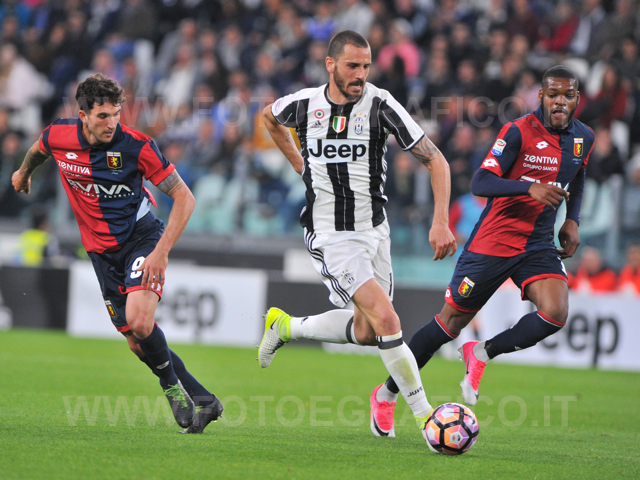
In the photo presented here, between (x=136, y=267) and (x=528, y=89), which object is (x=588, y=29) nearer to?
(x=528, y=89)

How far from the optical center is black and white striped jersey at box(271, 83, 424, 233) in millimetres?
5352

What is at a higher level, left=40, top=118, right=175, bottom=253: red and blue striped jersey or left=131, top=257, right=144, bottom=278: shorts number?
left=40, top=118, right=175, bottom=253: red and blue striped jersey

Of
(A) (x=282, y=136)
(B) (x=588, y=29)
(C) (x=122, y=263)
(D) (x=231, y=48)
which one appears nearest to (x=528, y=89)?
(B) (x=588, y=29)

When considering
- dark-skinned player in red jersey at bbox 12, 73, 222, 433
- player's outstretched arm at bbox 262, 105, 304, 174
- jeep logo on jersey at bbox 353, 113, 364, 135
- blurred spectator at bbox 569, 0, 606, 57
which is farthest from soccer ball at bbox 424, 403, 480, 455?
blurred spectator at bbox 569, 0, 606, 57

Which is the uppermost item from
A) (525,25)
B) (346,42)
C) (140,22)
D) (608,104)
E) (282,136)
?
(140,22)

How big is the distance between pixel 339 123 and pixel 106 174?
152 centimetres

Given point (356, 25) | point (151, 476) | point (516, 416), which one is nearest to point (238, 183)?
point (356, 25)

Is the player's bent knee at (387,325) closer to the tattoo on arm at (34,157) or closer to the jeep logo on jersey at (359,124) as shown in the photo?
the jeep logo on jersey at (359,124)

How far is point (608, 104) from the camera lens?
12516 millimetres

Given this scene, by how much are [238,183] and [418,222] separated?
3.03 meters

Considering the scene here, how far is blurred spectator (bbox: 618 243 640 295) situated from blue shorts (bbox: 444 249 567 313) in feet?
19.5

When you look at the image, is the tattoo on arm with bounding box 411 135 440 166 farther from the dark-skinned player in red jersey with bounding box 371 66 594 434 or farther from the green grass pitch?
the green grass pitch

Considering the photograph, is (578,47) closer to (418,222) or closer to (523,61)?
(523,61)

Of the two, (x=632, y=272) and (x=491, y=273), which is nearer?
(x=491, y=273)
